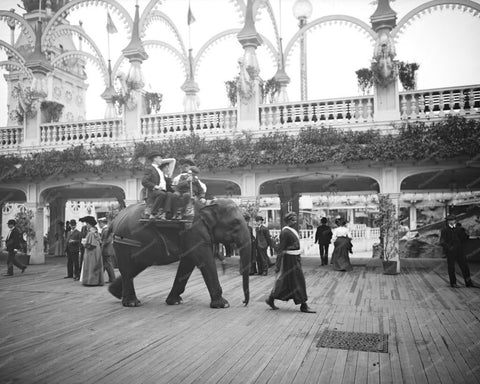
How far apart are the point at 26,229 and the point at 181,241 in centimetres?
1071

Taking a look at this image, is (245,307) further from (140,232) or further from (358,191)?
(358,191)

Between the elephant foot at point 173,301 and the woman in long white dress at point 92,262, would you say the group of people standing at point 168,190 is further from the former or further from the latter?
the woman in long white dress at point 92,262

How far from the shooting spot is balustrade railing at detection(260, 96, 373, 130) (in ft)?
43.6

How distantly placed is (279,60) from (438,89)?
7.57 meters

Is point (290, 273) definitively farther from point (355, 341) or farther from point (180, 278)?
point (180, 278)

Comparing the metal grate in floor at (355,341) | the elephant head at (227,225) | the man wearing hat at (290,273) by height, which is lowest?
the metal grate in floor at (355,341)

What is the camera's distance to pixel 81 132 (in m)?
16.1

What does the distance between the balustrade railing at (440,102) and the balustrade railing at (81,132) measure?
990 centimetres

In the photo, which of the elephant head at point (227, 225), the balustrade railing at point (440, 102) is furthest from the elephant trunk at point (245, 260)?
the balustrade railing at point (440, 102)

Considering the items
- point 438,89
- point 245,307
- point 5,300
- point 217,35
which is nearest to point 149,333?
point 245,307

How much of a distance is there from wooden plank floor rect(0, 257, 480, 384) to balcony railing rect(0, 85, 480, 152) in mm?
5490

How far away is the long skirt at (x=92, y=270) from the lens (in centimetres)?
1064

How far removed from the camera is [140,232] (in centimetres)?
794

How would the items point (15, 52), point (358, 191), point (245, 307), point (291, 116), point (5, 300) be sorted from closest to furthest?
point (245, 307), point (5, 300), point (291, 116), point (15, 52), point (358, 191)
